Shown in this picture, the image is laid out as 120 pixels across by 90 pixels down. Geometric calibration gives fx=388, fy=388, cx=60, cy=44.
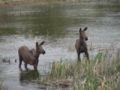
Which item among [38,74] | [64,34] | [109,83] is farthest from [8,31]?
[109,83]

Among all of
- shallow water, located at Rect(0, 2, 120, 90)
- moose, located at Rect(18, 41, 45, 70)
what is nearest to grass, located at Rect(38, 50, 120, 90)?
shallow water, located at Rect(0, 2, 120, 90)

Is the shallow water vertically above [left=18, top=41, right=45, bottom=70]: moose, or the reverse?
[left=18, top=41, right=45, bottom=70]: moose

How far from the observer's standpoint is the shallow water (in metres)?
15.9

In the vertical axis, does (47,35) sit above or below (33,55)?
below

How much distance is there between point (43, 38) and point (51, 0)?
33085 millimetres

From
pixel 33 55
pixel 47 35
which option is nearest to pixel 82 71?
pixel 33 55

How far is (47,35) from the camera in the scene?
88.1 ft

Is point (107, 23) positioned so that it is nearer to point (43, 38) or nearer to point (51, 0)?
point (43, 38)

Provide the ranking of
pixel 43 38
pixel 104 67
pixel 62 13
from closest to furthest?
pixel 104 67 < pixel 43 38 < pixel 62 13

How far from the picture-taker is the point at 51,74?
13.4m

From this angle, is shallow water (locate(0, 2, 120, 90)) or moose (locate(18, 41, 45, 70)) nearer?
moose (locate(18, 41, 45, 70))

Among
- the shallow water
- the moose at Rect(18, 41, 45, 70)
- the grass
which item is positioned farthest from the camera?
the shallow water

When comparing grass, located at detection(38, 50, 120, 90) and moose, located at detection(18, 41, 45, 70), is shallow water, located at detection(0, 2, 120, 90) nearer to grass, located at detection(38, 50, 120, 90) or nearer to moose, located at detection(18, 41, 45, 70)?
moose, located at detection(18, 41, 45, 70)

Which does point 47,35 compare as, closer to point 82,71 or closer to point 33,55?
point 33,55
